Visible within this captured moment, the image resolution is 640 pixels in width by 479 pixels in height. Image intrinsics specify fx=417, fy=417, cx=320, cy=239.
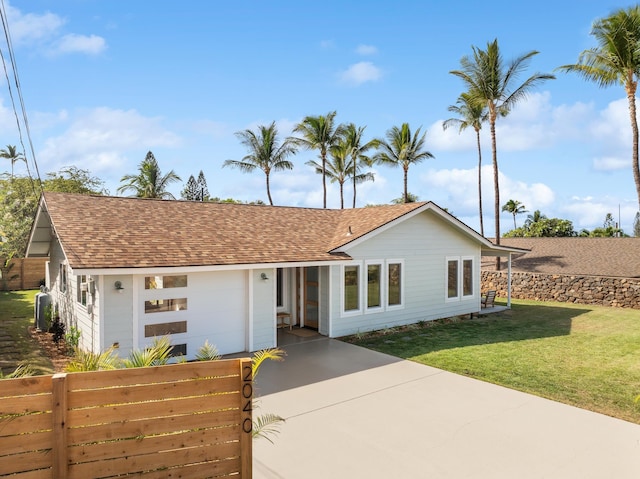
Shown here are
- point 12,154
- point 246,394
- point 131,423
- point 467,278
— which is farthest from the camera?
point 12,154

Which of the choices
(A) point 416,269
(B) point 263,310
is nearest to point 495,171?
(A) point 416,269

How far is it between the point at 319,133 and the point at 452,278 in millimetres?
22069

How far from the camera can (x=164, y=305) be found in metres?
9.18

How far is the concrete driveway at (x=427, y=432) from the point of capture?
4.92 m

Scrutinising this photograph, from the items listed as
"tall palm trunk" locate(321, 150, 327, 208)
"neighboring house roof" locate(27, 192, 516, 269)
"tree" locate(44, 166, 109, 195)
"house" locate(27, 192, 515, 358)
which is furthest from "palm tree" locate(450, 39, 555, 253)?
"tree" locate(44, 166, 109, 195)

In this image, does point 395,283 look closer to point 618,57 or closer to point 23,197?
point 618,57

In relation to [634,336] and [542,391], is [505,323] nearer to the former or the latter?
[634,336]

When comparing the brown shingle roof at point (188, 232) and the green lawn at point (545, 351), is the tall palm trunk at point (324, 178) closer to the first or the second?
the brown shingle roof at point (188, 232)

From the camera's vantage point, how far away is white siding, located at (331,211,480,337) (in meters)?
12.2

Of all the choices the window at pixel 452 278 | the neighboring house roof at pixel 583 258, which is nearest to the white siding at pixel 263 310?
the window at pixel 452 278

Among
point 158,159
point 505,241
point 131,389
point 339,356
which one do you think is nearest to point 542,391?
point 339,356

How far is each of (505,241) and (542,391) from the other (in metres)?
20.9

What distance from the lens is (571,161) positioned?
795 inches

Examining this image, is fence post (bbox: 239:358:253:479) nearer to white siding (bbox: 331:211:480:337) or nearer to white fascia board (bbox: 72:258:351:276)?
white fascia board (bbox: 72:258:351:276)
